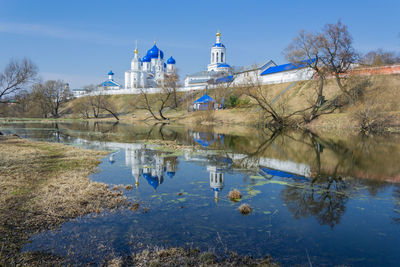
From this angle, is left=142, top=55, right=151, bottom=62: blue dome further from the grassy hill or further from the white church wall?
the white church wall

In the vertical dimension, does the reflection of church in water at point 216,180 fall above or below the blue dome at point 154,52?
below

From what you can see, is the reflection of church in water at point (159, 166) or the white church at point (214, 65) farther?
the white church at point (214, 65)

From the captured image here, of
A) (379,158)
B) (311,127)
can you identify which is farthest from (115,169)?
(311,127)

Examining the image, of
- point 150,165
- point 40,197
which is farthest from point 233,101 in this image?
point 40,197

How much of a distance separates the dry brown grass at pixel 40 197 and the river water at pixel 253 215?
0.40 metres

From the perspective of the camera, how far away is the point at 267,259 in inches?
215

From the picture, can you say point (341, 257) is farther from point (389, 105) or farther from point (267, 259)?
point (389, 105)

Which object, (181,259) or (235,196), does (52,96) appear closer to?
(235,196)

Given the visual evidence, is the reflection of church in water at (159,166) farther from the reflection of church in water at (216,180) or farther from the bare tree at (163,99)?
the bare tree at (163,99)

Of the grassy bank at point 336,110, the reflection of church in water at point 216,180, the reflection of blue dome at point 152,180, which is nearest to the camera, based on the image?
the reflection of church in water at point 216,180

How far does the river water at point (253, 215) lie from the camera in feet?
19.1

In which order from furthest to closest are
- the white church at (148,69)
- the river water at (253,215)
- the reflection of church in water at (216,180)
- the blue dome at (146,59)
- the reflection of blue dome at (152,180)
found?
the blue dome at (146,59) → the white church at (148,69) → the reflection of blue dome at (152,180) → the reflection of church in water at (216,180) → the river water at (253,215)

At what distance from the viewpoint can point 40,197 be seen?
8266 mm

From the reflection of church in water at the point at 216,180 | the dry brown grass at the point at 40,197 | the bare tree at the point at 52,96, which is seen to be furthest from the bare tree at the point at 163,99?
the dry brown grass at the point at 40,197
